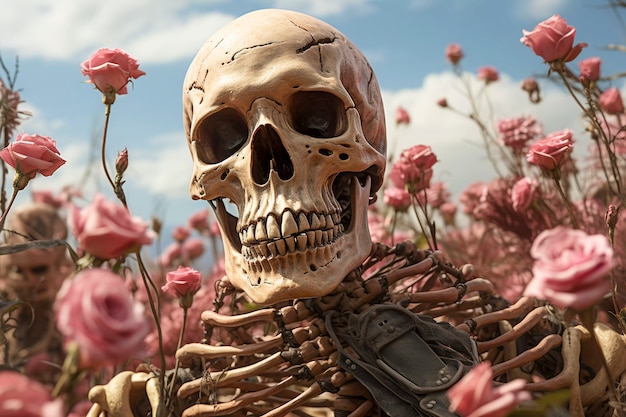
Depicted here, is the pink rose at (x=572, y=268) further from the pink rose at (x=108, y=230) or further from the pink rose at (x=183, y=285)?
the pink rose at (x=183, y=285)

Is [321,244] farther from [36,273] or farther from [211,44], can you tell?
[36,273]

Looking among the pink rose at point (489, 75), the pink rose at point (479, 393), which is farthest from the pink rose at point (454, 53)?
the pink rose at point (479, 393)

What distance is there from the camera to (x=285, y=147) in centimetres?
153

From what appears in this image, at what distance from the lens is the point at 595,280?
0.71m

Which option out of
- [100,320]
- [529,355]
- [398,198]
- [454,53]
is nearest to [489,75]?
[454,53]

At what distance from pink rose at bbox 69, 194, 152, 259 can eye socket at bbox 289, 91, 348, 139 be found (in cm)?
92

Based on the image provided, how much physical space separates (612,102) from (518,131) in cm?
45

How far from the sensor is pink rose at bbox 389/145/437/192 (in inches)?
85.3

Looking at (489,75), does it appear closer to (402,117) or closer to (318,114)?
(402,117)

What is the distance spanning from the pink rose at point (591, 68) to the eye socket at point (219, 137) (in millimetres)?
1025

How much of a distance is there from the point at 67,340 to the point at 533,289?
18.9 inches

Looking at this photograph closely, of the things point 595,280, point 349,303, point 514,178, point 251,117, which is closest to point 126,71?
point 251,117

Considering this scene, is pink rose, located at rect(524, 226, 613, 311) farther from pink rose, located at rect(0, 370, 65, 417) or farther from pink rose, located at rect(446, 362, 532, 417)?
pink rose, located at rect(0, 370, 65, 417)

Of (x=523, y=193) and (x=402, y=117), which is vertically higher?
(x=402, y=117)
